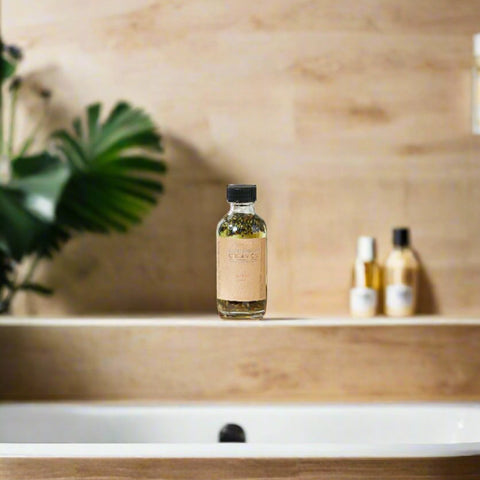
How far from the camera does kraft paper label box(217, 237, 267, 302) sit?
1.38 metres

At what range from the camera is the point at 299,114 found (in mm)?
1687

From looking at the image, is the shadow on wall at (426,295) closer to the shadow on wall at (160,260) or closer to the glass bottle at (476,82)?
the glass bottle at (476,82)

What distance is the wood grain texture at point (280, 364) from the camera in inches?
60.1

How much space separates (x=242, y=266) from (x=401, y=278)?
0.43 m

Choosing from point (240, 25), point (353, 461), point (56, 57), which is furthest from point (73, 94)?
point (353, 461)

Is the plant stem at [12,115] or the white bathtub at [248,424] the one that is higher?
the plant stem at [12,115]

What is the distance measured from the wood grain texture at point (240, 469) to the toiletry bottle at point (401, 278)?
1.75ft

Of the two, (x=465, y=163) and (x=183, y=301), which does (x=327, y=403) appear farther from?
(x=465, y=163)

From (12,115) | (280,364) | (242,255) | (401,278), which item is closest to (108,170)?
(12,115)

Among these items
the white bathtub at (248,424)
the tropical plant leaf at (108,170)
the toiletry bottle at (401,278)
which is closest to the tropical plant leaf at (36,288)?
the tropical plant leaf at (108,170)

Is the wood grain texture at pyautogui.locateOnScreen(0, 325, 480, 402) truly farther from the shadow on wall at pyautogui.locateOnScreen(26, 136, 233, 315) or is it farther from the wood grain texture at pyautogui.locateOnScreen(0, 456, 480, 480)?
the wood grain texture at pyautogui.locateOnScreen(0, 456, 480, 480)

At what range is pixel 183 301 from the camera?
172 cm

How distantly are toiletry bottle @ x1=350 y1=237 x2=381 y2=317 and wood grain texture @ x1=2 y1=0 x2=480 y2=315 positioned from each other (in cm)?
6

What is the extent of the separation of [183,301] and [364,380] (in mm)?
445
